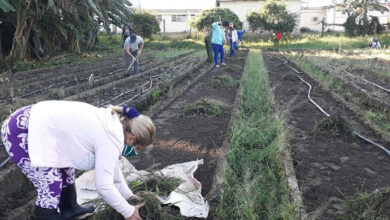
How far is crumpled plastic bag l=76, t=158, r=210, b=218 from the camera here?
2553 millimetres

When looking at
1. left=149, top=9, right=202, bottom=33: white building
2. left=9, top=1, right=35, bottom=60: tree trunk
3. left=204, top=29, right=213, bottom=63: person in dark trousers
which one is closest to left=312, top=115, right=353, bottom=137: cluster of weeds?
left=204, top=29, right=213, bottom=63: person in dark trousers

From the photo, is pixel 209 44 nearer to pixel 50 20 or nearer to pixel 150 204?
pixel 50 20

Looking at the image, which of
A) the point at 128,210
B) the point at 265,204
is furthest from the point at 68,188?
the point at 265,204

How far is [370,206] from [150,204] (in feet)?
5.47

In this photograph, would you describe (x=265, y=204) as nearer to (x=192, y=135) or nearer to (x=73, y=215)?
(x=73, y=215)

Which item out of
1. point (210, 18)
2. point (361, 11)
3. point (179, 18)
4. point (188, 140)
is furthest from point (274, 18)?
point (188, 140)

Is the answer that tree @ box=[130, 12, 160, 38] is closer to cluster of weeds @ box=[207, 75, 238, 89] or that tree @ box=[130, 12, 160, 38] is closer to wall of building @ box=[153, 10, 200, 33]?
wall of building @ box=[153, 10, 200, 33]

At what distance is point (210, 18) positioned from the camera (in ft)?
80.6

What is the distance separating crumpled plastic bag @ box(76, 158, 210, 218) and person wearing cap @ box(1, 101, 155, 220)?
609mm

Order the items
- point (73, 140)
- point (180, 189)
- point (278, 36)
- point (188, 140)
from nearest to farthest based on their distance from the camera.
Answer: point (73, 140)
point (180, 189)
point (188, 140)
point (278, 36)

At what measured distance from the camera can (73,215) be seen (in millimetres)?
2443

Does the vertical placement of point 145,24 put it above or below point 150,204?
above

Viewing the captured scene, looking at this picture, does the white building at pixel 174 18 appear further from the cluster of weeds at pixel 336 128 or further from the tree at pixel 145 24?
the cluster of weeds at pixel 336 128

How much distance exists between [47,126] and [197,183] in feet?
4.74
